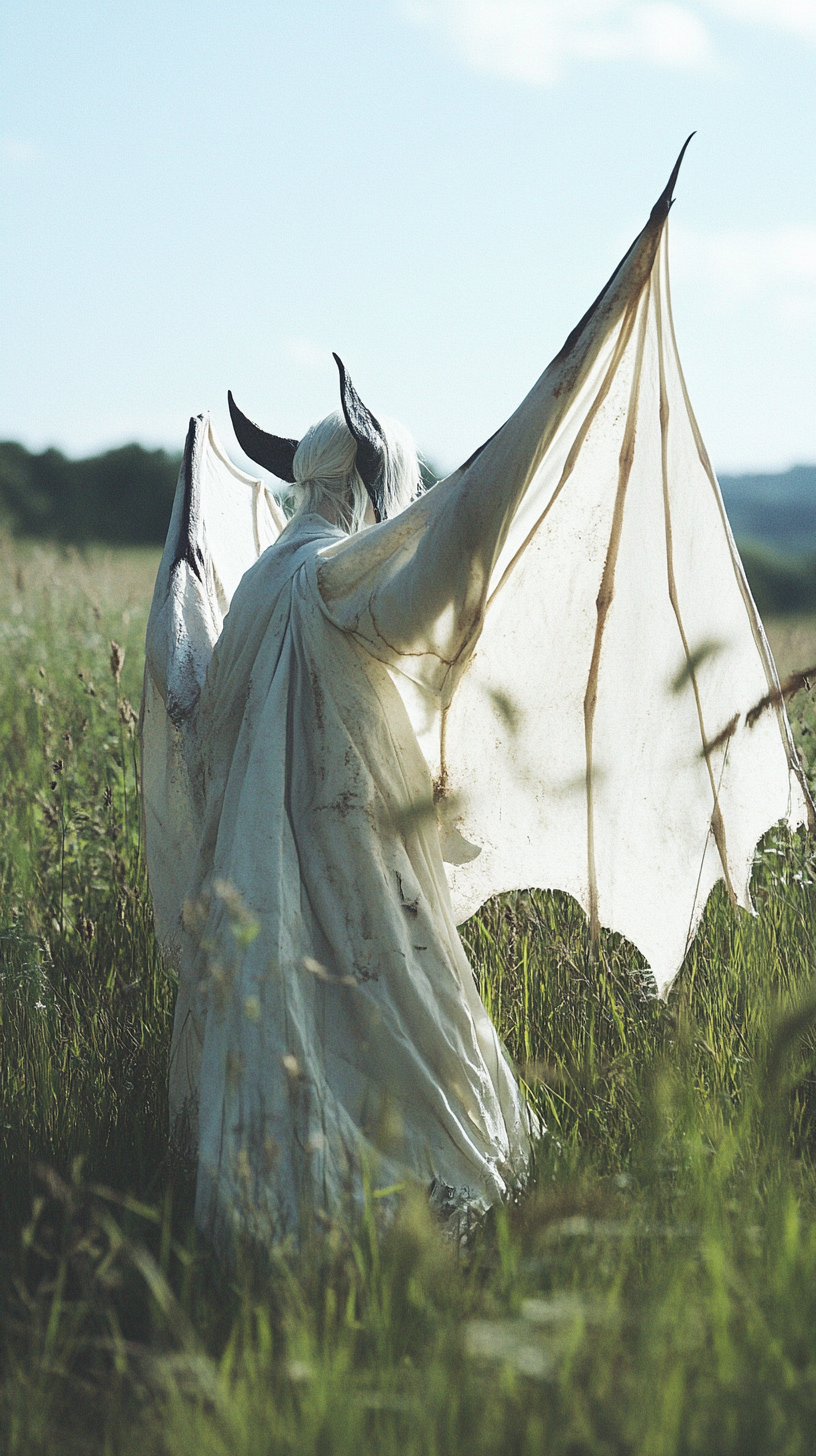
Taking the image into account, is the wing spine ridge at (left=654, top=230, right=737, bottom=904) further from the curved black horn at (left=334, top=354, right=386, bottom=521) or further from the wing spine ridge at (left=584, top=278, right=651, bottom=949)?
the curved black horn at (left=334, top=354, right=386, bottom=521)

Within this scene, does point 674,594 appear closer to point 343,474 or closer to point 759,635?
point 759,635

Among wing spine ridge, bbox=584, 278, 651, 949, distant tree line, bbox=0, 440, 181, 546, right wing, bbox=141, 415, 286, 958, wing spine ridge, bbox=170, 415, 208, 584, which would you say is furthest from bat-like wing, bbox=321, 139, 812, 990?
distant tree line, bbox=0, 440, 181, 546

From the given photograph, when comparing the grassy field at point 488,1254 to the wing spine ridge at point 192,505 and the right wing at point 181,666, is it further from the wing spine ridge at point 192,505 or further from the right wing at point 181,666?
the wing spine ridge at point 192,505

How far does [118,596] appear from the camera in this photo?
1216 centimetres

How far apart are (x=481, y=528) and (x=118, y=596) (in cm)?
1076

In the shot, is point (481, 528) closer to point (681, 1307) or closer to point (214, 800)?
point (214, 800)

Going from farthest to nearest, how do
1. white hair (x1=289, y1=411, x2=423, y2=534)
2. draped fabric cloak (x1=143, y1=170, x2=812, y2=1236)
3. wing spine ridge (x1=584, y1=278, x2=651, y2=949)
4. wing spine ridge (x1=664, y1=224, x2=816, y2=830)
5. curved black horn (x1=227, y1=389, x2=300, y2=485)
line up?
curved black horn (x1=227, y1=389, x2=300, y2=485) → wing spine ridge (x1=664, y1=224, x2=816, y2=830) → white hair (x1=289, y1=411, x2=423, y2=534) → wing spine ridge (x1=584, y1=278, x2=651, y2=949) → draped fabric cloak (x1=143, y1=170, x2=812, y2=1236)

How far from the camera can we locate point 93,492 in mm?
51688

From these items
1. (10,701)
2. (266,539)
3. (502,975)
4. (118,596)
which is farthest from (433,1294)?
(118,596)

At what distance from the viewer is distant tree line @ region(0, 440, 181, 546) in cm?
4894

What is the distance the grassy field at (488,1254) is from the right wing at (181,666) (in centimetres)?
41

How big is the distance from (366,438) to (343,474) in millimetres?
150

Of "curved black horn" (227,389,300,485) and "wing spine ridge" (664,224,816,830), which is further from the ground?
"curved black horn" (227,389,300,485)

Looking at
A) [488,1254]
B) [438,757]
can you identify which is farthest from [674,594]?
[488,1254]
